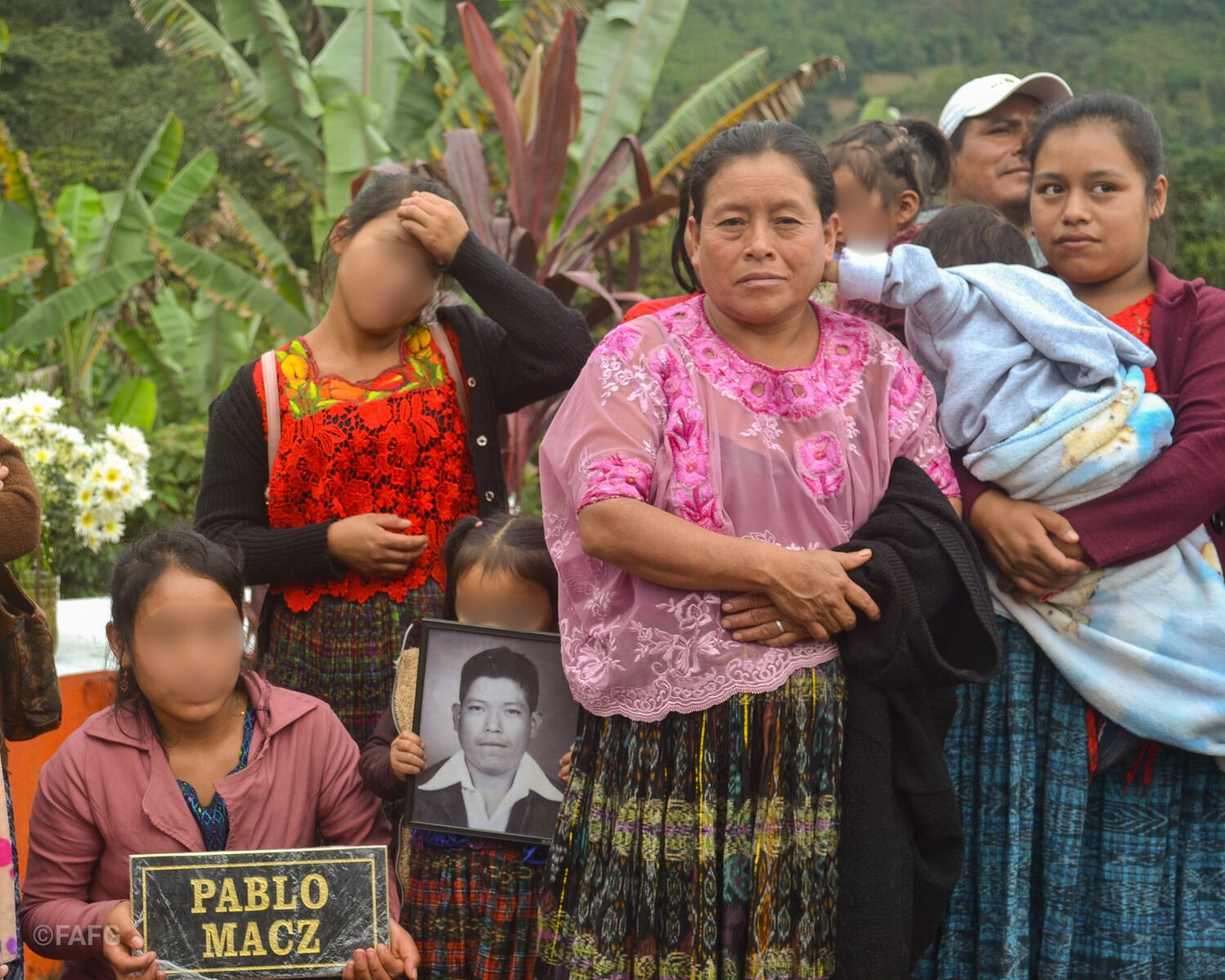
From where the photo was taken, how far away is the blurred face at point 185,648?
2.54 meters

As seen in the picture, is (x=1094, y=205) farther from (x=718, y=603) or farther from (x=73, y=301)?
(x=73, y=301)

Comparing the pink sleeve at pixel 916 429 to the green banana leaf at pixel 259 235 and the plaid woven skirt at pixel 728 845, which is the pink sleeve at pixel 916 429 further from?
the green banana leaf at pixel 259 235

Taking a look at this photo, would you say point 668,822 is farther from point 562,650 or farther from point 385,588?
point 385,588

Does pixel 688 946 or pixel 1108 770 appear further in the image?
pixel 1108 770

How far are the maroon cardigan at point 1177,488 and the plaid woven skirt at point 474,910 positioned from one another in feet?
3.76


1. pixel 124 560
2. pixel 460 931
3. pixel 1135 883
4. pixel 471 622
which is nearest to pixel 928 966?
pixel 1135 883

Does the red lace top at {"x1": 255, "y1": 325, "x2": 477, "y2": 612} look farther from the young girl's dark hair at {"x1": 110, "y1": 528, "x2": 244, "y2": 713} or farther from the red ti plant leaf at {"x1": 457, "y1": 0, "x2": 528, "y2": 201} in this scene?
the red ti plant leaf at {"x1": 457, "y1": 0, "x2": 528, "y2": 201}

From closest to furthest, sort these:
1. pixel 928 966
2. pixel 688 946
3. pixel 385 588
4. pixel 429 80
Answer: pixel 688 946
pixel 928 966
pixel 385 588
pixel 429 80

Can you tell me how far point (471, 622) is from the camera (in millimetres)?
2688

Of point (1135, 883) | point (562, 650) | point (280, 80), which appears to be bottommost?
point (1135, 883)

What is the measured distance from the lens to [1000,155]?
3.52m

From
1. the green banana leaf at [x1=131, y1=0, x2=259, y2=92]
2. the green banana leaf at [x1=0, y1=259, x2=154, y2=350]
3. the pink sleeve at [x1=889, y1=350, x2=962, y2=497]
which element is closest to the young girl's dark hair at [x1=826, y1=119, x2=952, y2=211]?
the pink sleeve at [x1=889, y1=350, x2=962, y2=497]

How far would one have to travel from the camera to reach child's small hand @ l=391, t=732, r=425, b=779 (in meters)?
2.54

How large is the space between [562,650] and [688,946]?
541mm
